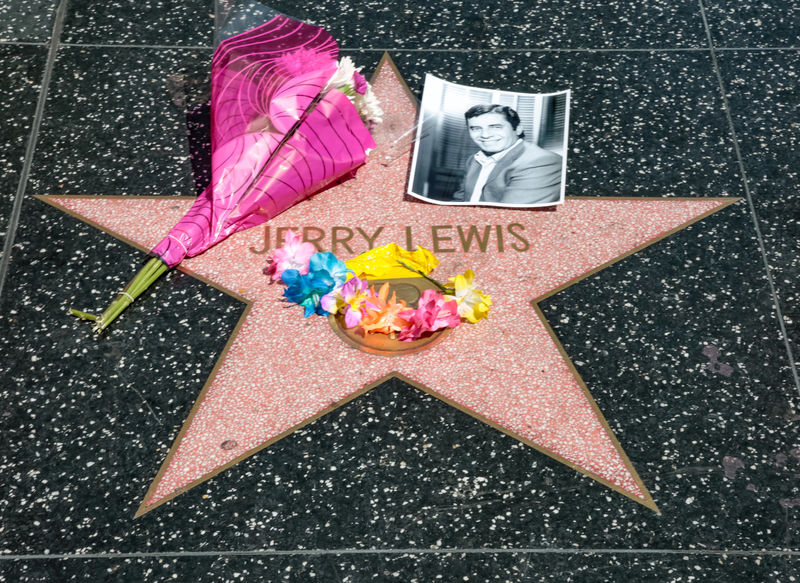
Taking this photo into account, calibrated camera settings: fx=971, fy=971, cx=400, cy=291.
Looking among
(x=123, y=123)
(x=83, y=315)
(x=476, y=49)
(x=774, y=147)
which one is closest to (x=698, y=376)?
(x=774, y=147)

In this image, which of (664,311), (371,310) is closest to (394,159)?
(371,310)

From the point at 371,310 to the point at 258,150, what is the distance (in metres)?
0.37

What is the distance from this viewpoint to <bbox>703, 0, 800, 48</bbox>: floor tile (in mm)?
2121

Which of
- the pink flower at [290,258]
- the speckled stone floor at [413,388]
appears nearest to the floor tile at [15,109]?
the speckled stone floor at [413,388]

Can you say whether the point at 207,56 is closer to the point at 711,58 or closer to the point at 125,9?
the point at 125,9

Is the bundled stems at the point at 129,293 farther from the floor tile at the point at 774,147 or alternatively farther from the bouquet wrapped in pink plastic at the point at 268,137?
the floor tile at the point at 774,147

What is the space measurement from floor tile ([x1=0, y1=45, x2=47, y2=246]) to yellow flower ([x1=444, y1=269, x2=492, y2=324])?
0.83 metres

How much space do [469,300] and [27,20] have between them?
1.26 metres

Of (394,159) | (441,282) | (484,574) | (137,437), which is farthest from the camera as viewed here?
(394,159)

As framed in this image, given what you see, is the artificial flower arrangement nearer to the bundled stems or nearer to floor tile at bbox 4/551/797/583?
the bundled stems

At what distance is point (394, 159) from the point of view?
1.86 meters

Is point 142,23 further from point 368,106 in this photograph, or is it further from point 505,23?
point 505,23

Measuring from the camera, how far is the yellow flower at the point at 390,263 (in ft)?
5.38

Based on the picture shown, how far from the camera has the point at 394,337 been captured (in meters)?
1.58
